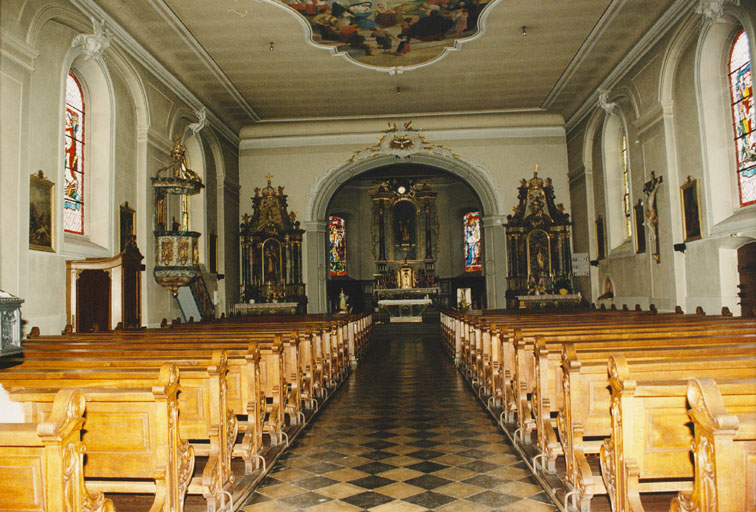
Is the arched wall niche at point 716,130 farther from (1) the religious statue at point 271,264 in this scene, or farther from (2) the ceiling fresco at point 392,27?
(1) the religious statue at point 271,264

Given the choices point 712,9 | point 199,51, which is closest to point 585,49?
point 712,9

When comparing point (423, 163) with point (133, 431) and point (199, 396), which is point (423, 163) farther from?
point (133, 431)

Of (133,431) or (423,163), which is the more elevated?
(423,163)

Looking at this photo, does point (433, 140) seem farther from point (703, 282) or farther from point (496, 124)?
point (703, 282)

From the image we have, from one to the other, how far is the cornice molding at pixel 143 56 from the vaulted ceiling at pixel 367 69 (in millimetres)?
134

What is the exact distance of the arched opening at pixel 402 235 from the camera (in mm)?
24312

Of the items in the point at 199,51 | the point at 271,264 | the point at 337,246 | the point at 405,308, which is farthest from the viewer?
the point at 337,246

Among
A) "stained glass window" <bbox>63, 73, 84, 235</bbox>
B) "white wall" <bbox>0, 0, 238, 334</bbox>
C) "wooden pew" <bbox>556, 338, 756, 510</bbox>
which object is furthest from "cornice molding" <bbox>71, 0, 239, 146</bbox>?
"wooden pew" <bbox>556, 338, 756, 510</bbox>

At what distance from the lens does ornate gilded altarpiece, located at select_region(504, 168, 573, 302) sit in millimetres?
16328

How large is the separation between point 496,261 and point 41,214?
39.4 feet

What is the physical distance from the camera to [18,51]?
7.21m

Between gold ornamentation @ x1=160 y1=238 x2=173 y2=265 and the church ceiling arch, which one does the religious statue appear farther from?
gold ornamentation @ x1=160 y1=238 x2=173 y2=265

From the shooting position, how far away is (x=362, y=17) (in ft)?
35.9

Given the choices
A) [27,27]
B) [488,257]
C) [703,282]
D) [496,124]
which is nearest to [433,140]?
[496,124]
